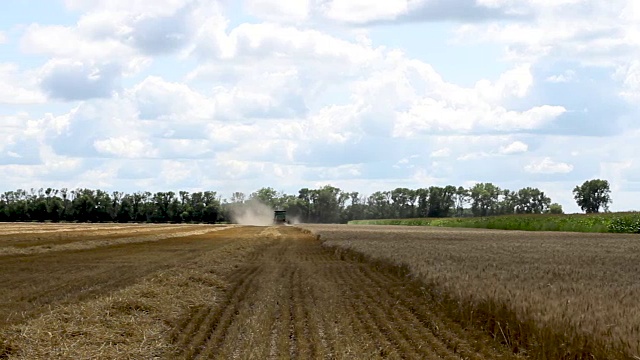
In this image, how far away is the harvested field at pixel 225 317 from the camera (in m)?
12.4

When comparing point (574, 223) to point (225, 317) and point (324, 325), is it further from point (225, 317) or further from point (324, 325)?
point (324, 325)

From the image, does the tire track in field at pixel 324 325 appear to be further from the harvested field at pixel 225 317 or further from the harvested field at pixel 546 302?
the harvested field at pixel 546 302

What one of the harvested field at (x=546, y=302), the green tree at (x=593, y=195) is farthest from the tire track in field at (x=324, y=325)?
the green tree at (x=593, y=195)

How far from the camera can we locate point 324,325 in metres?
14.6

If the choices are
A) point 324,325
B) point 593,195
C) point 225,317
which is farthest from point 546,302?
point 593,195

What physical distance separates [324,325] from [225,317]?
2.34 m

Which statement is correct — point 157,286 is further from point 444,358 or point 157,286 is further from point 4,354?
point 444,358

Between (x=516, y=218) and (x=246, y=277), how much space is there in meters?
73.5

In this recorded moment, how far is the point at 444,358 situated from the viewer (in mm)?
11867

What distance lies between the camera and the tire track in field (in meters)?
12.2

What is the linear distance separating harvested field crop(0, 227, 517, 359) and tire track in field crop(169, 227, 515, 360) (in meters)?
0.02

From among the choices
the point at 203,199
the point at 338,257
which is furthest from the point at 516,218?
the point at 203,199

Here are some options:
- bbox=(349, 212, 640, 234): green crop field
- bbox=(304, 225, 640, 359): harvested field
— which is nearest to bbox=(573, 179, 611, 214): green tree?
bbox=(349, 212, 640, 234): green crop field

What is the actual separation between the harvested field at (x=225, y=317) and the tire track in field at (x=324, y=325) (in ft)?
0.07
